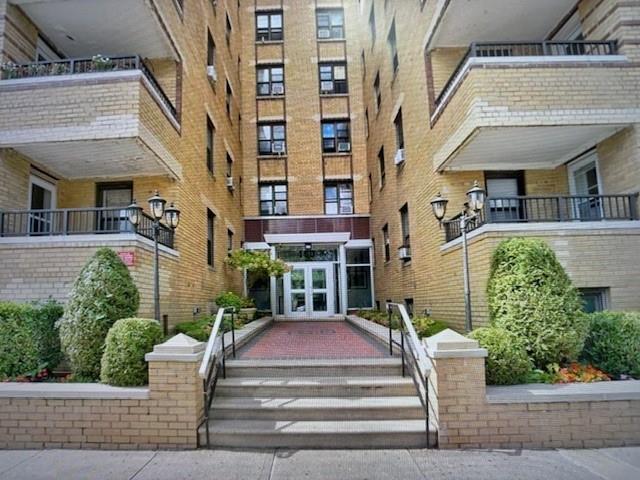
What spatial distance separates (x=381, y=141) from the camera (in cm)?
1612

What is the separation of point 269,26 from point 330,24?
3048 mm

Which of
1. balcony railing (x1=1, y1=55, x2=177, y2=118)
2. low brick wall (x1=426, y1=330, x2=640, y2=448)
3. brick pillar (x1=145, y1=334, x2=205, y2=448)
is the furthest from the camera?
balcony railing (x1=1, y1=55, x2=177, y2=118)

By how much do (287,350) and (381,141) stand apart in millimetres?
10372

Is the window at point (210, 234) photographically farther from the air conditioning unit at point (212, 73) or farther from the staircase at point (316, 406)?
the staircase at point (316, 406)

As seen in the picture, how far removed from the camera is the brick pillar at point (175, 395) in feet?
15.8

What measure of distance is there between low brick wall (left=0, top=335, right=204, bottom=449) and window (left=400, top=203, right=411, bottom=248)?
9.18 metres

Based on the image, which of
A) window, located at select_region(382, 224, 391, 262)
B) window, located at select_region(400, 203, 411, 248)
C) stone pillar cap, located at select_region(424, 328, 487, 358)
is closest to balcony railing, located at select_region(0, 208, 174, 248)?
stone pillar cap, located at select_region(424, 328, 487, 358)

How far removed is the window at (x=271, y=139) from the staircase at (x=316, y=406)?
587 inches

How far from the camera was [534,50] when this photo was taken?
10.7m

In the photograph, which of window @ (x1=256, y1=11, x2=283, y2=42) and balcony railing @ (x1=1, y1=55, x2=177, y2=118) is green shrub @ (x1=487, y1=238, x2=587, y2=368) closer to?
balcony railing @ (x1=1, y1=55, x2=177, y2=118)

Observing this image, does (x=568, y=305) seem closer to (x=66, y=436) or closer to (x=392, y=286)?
(x=66, y=436)

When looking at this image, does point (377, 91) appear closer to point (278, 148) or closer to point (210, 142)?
point (278, 148)

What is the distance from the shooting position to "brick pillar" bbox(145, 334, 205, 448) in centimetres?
480

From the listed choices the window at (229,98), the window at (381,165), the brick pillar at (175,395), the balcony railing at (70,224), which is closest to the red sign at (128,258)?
the balcony railing at (70,224)
